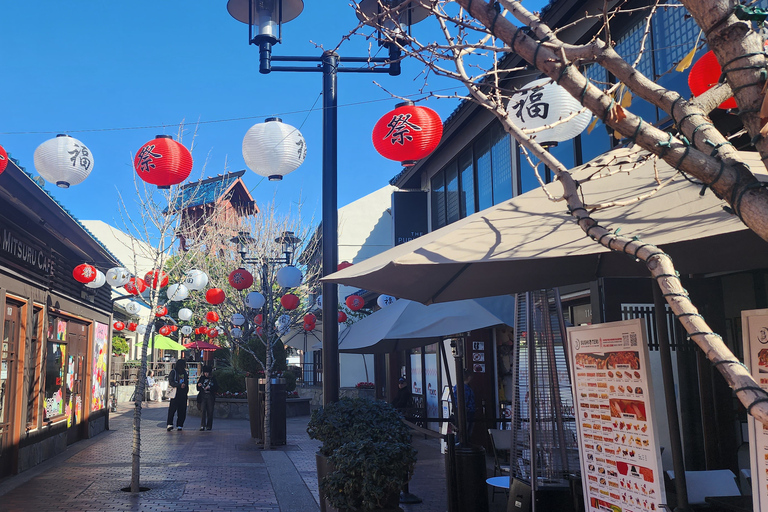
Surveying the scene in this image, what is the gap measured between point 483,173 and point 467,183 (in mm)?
1147

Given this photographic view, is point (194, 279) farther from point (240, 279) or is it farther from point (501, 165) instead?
point (501, 165)

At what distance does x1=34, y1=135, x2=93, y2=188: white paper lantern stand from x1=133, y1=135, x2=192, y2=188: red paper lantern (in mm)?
674

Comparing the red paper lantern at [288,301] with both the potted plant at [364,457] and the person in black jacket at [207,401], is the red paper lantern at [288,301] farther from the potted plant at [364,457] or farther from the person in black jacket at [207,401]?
the potted plant at [364,457]

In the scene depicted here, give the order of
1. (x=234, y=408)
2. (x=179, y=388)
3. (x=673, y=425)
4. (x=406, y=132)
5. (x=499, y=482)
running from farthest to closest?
1. (x=234, y=408)
2. (x=179, y=388)
3. (x=406, y=132)
4. (x=499, y=482)
5. (x=673, y=425)

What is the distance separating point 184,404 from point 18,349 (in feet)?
25.3

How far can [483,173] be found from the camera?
568 inches

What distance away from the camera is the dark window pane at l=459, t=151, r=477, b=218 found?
1516 cm

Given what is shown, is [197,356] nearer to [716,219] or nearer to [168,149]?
[168,149]

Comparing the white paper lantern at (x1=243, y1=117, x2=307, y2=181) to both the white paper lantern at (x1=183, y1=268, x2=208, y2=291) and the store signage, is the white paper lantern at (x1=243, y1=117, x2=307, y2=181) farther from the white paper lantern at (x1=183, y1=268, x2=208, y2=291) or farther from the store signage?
the store signage

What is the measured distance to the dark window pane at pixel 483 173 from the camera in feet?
45.8

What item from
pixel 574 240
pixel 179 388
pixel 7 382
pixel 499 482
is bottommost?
pixel 499 482

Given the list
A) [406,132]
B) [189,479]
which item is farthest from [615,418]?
[189,479]

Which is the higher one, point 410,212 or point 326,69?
point 410,212

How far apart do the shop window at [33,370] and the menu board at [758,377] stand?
35.5ft
